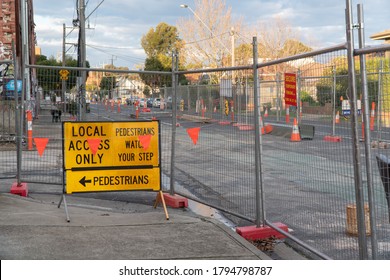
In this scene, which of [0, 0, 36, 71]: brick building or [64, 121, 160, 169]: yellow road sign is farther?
[0, 0, 36, 71]: brick building

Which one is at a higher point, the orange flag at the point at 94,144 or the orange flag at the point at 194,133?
the orange flag at the point at 194,133

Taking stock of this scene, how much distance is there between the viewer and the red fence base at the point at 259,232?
6.46 m

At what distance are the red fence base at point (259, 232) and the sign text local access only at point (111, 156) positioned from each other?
1.75 metres

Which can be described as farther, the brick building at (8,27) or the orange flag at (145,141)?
the brick building at (8,27)

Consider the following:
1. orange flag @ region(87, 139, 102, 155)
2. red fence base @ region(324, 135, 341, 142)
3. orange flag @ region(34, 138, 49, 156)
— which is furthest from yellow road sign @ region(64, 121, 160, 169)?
red fence base @ region(324, 135, 341, 142)

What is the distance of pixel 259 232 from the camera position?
21.4ft

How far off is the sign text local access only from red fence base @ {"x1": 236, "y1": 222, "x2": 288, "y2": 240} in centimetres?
175

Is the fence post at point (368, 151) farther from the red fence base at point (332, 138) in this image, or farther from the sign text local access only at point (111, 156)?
the sign text local access only at point (111, 156)

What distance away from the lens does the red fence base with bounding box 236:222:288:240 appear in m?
6.46

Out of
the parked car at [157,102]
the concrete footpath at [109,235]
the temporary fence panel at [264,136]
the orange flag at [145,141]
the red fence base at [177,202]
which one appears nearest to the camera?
the temporary fence panel at [264,136]

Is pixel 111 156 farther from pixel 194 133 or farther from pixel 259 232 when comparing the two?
pixel 259 232

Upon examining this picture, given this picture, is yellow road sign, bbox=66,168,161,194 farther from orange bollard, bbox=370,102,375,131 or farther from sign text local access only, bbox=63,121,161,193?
orange bollard, bbox=370,102,375,131

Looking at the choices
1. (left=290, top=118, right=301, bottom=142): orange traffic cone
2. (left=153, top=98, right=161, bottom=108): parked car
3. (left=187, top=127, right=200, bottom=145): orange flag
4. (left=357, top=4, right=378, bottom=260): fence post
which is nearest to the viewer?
(left=357, top=4, right=378, bottom=260): fence post

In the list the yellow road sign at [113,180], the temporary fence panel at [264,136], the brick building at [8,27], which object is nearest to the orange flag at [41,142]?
the temporary fence panel at [264,136]
